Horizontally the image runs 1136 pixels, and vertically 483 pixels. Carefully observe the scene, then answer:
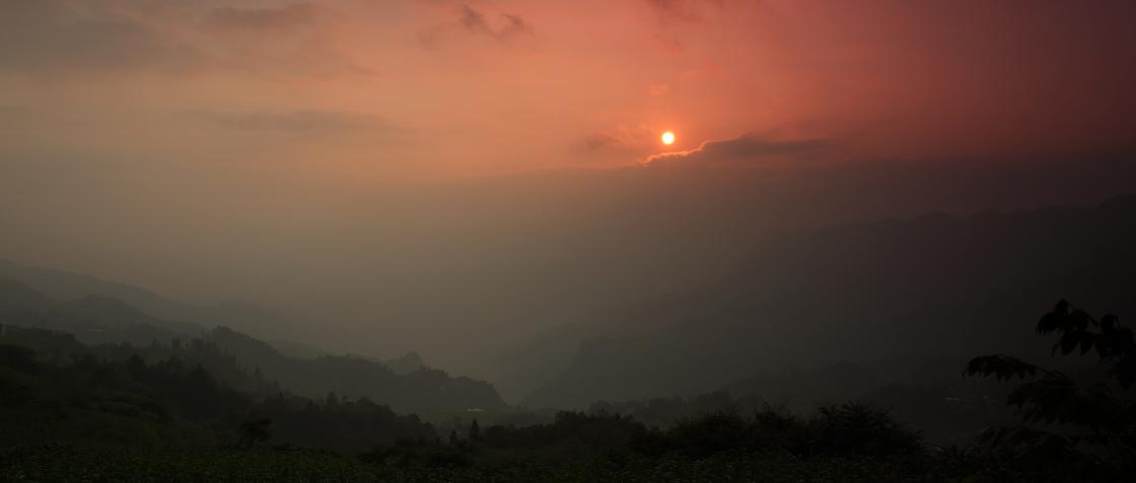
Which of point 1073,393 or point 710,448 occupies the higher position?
point 1073,393

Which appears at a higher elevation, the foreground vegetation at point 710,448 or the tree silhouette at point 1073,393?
the tree silhouette at point 1073,393

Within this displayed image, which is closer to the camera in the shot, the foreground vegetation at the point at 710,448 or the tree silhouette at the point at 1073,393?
the tree silhouette at the point at 1073,393

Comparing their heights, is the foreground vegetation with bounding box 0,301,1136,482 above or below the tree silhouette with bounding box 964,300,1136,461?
below

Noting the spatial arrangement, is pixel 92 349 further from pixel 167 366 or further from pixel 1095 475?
pixel 1095 475

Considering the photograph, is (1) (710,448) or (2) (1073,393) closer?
(2) (1073,393)

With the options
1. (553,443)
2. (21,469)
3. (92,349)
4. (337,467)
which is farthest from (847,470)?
(92,349)

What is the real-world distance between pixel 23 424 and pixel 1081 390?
6220 cm

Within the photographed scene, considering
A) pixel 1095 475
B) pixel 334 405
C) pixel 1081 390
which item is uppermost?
pixel 1081 390

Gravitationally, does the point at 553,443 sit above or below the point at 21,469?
below

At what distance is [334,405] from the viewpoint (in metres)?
133

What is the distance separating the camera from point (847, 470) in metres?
20.3

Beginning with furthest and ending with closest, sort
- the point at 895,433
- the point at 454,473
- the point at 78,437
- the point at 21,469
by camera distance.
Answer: the point at 78,437 → the point at 895,433 → the point at 454,473 → the point at 21,469

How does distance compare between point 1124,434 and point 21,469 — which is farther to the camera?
point 21,469

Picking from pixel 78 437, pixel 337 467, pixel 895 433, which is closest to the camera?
pixel 337 467
